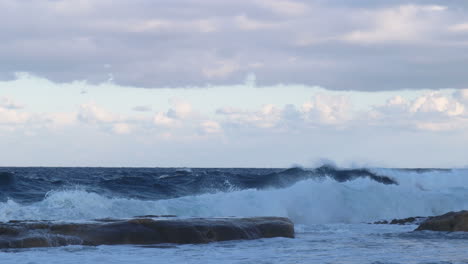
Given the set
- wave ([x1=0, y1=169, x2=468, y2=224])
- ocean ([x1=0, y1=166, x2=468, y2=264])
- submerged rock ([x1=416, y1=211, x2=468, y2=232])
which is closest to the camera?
ocean ([x1=0, y1=166, x2=468, y2=264])

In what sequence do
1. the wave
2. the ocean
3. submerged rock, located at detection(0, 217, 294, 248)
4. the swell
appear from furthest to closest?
the swell, the wave, submerged rock, located at detection(0, 217, 294, 248), the ocean

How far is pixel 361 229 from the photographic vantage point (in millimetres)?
17172

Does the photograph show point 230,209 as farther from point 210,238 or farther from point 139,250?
point 139,250

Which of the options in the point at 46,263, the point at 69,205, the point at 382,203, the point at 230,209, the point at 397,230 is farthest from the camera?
the point at 382,203

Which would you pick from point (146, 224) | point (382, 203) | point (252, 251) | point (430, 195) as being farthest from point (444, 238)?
point (430, 195)

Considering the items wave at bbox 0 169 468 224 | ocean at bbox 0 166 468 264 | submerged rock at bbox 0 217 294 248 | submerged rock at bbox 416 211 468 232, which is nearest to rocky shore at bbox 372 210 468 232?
submerged rock at bbox 416 211 468 232

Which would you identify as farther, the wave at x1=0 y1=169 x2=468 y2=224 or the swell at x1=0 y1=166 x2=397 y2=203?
the swell at x1=0 y1=166 x2=397 y2=203

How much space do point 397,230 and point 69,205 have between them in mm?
9018

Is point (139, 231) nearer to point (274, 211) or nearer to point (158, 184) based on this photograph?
point (274, 211)

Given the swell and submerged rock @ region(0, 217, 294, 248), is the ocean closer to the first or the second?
the swell

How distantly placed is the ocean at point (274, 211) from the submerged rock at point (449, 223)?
41 cm

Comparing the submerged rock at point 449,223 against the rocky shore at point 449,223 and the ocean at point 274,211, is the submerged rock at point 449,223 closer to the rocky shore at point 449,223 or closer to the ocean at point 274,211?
the rocky shore at point 449,223

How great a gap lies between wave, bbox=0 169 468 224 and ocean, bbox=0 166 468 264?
31 millimetres

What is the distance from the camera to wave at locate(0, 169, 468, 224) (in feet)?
61.4
